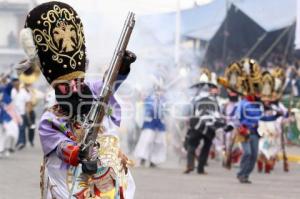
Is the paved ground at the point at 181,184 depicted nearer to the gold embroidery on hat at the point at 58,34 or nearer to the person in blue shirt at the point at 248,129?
the person in blue shirt at the point at 248,129

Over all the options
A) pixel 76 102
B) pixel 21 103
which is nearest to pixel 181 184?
pixel 76 102

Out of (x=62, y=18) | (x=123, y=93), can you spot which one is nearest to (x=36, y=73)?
(x=123, y=93)

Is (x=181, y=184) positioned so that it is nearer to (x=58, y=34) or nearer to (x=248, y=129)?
(x=248, y=129)

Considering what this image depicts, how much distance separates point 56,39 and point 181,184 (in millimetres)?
7825

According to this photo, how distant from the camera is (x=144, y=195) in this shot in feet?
38.5

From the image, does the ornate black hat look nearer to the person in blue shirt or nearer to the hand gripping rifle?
the hand gripping rifle

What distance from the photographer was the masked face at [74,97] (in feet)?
19.6

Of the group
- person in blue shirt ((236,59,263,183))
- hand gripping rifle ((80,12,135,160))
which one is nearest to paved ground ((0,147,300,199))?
person in blue shirt ((236,59,263,183))

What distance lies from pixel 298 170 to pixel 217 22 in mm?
10193

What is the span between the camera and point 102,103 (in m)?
5.77

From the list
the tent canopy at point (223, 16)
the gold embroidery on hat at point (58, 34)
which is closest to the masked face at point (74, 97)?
the gold embroidery on hat at point (58, 34)

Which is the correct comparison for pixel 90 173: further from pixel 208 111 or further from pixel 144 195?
pixel 208 111

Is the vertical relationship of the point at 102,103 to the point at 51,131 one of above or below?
above

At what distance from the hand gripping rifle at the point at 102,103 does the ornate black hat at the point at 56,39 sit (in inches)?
11.2
